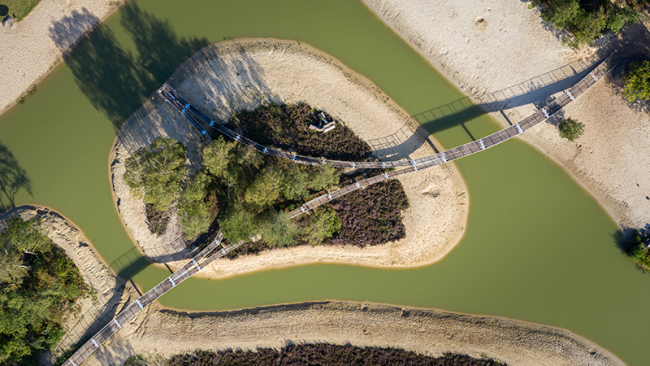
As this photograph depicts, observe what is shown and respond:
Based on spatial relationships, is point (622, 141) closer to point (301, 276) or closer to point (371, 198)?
point (371, 198)

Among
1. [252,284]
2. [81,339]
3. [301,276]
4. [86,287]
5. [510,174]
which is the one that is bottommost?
[510,174]

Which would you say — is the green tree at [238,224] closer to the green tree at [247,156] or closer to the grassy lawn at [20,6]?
the green tree at [247,156]

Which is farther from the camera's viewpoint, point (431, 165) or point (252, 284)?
point (252, 284)

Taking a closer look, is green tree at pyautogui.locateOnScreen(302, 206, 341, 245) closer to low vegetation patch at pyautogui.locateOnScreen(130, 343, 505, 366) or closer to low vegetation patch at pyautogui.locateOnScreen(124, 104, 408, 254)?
low vegetation patch at pyautogui.locateOnScreen(124, 104, 408, 254)

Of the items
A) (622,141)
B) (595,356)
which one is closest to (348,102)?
(622,141)

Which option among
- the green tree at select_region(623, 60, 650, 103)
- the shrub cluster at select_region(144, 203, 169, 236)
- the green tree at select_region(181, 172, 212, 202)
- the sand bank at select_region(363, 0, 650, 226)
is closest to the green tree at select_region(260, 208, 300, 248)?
the green tree at select_region(181, 172, 212, 202)

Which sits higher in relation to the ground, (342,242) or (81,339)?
(81,339)
